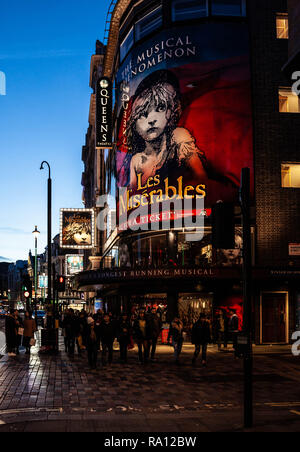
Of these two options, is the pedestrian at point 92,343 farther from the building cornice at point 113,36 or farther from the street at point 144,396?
the building cornice at point 113,36

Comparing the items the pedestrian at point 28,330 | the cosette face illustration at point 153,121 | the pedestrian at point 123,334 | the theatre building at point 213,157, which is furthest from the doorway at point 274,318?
the pedestrian at point 28,330

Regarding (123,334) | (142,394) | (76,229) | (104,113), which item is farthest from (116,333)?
(104,113)

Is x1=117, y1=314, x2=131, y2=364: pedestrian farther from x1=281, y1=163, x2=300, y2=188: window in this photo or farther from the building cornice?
the building cornice

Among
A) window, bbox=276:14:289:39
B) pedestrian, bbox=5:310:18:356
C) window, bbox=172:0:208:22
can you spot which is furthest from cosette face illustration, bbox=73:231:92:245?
window, bbox=276:14:289:39

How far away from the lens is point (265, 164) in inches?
1247

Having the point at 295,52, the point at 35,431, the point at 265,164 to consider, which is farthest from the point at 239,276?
the point at 35,431

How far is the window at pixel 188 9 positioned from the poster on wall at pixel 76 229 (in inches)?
598

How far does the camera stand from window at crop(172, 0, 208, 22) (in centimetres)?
3375

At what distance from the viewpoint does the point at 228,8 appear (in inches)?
1321

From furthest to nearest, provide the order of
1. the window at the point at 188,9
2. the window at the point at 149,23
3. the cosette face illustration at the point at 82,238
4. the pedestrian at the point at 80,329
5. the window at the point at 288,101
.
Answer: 1. the cosette face illustration at the point at 82,238
2. the window at the point at 149,23
3. the window at the point at 188,9
4. the window at the point at 288,101
5. the pedestrian at the point at 80,329

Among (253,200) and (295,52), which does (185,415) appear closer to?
(295,52)

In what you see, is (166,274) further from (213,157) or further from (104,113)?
(104,113)

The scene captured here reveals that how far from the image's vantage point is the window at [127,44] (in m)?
37.5

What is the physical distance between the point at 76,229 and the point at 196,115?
13.3 metres
